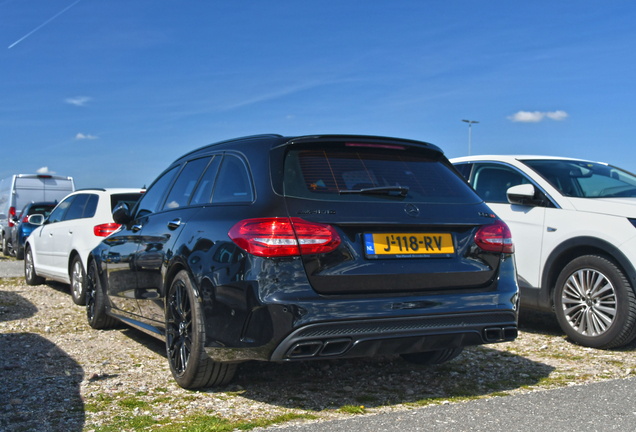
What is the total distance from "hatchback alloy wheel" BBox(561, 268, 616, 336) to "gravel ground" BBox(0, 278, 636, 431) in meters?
0.24

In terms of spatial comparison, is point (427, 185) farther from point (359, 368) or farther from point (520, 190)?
point (520, 190)

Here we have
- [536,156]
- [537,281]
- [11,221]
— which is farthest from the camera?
[11,221]

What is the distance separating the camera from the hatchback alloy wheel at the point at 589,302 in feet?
19.6

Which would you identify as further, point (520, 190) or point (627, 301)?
point (520, 190)

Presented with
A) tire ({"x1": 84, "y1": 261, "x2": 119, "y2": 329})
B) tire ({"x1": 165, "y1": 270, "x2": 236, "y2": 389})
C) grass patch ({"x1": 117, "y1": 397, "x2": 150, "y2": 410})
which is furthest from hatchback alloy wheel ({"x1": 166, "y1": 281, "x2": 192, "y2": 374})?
tire ({"x1": 84, "y1": 261, "x2": 119, "y2": 329})

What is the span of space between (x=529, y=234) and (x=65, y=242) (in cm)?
633

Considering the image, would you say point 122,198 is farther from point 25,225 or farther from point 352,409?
point 25,225

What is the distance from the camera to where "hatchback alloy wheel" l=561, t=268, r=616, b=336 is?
5.96 m

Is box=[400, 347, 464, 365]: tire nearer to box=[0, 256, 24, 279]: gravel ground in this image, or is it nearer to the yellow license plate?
the yellow license plate

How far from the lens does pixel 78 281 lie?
8906 mm

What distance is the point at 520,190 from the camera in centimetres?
677

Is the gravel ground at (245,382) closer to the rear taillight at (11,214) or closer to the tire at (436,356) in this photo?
the tire at (436,356)

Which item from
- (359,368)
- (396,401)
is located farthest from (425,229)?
(359,368)

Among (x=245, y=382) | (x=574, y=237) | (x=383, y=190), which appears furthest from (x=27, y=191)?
(x=383, y=190)
